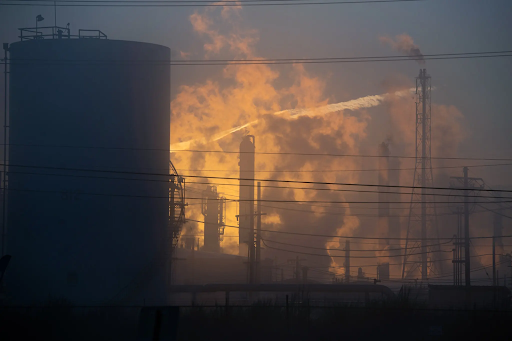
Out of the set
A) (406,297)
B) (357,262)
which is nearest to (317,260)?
(357,262)

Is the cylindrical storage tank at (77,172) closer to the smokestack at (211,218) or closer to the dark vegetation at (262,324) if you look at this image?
the dark vegetation at (262,324)

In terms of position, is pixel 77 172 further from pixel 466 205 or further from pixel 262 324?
pixel 466 205

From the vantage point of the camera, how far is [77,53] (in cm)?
1975

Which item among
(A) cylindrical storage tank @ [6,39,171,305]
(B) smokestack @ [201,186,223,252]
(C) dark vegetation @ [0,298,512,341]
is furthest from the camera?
(B) smokestack @ [201,186,223,252]

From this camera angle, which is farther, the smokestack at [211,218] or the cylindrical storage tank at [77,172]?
the smokestack at [211,218]

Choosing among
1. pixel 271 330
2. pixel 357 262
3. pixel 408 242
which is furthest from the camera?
pixel 357 262

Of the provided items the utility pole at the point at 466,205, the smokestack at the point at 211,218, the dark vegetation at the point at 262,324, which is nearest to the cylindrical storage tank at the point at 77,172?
the dark vegetation at the point at 262,324

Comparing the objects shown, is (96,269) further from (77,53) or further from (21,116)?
(77,53)

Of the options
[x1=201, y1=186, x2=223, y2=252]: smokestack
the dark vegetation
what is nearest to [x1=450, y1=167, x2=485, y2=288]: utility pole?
the dark vegetation

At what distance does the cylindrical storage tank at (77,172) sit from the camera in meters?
19.2

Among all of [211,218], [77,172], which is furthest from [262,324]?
[211,218]

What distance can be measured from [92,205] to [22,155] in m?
3.23

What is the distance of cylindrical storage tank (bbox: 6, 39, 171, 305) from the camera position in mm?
19250

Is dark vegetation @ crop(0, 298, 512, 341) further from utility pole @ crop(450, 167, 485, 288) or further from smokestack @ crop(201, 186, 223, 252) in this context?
smokestack @ crop(201, 186, 223, 252)
